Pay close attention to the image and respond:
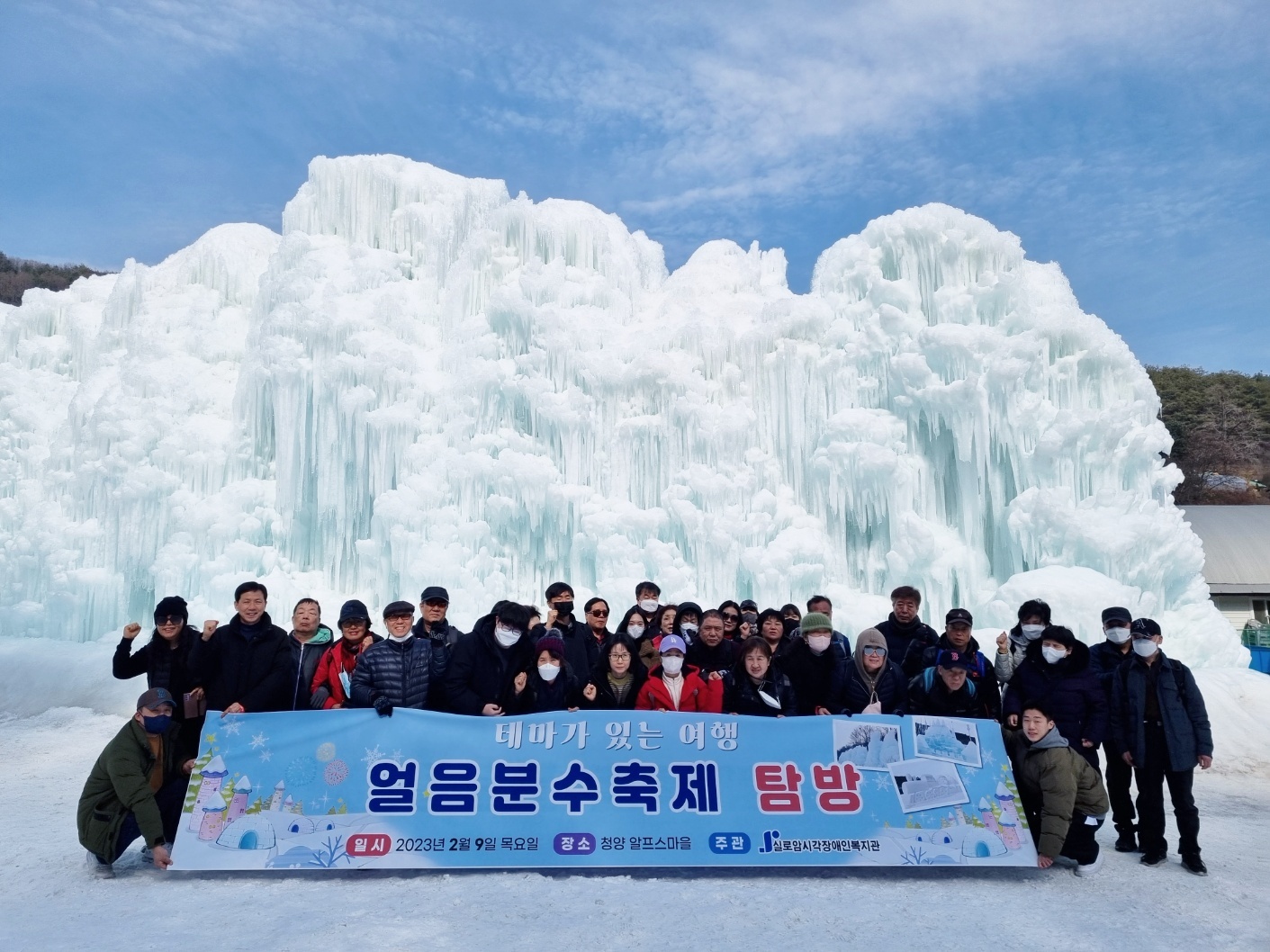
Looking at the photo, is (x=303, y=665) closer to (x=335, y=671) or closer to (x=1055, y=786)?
(x=335, y=671)

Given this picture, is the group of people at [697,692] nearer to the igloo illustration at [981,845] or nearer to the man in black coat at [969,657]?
the man in black coat at [969,657]

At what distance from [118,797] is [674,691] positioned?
290cm

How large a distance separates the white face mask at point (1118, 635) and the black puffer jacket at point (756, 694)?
6.39 ft

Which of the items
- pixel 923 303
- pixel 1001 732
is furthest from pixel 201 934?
pixel 923 303

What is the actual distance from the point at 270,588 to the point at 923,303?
1038cm

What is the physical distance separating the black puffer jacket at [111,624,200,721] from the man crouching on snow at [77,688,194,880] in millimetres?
212

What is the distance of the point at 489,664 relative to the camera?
4.95 m

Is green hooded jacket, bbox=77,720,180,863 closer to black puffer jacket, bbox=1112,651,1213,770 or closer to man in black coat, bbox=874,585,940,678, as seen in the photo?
man in black coat, bbox=874,585,940,678

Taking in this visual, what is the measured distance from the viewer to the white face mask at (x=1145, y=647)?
15.9ft

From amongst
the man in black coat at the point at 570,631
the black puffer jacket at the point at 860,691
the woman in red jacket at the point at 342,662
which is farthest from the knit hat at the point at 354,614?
the black puffer jacket at the point at 860,691

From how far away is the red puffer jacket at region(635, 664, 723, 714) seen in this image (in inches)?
194

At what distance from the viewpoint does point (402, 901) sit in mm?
4035

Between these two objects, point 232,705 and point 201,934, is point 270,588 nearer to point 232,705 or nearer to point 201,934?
point 232,705

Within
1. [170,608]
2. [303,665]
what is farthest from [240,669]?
[170,608]
